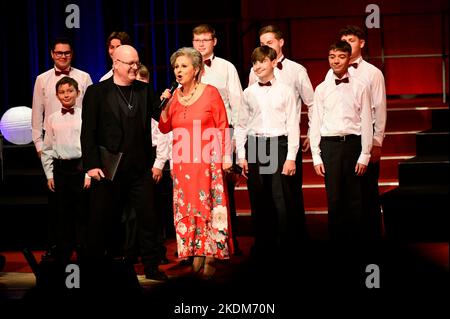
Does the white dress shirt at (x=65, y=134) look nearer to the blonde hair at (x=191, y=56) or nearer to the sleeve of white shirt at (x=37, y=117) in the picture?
the sleeve of white shirt at (x=37, y=117)

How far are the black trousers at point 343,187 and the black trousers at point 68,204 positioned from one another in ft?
5.31

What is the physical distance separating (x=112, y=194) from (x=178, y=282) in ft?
6.74

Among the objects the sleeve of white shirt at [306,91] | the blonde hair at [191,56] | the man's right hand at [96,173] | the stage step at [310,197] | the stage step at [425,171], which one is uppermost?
the blonde hair at [191,56]

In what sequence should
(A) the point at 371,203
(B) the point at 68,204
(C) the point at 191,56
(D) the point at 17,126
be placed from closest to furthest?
(C) the point at 191,56 < (A) the point at 371,203 < (B) the point at 68,204 < (D) the point at 17,126

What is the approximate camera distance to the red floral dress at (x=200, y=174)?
485 centimetres

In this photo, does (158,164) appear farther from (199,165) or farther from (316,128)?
(316,128)

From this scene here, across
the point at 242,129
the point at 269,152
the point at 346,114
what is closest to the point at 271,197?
the point at 269,152

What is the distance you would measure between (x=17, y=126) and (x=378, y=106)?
9.92 feet

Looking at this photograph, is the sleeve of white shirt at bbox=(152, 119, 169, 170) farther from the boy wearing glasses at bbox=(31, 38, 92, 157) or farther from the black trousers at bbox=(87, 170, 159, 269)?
the boy wearing glasses at bbox=(31, 38, 92, 157)

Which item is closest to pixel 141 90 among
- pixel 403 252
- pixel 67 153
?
pixel 67 153

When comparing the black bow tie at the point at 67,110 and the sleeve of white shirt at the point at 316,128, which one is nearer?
the sleeve of white shirt at the point at 316,128

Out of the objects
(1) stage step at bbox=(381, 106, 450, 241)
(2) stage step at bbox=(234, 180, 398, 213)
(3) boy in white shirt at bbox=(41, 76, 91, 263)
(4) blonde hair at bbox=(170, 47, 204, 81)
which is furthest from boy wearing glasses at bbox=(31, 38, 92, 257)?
(1) stage step at bbox=(381, 106, 450, 241)

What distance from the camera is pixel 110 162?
4.88 meters

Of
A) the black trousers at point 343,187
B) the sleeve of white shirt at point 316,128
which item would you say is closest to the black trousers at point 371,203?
the black trousers at point 343,187
